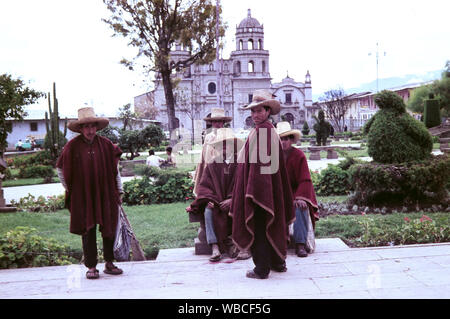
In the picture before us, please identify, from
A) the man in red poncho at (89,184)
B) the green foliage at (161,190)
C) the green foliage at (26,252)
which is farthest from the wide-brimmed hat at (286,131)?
the green foliage at (161,190)

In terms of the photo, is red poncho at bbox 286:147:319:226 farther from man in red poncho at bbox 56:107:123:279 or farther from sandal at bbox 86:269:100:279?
sandal at bbox 86:269:100:279

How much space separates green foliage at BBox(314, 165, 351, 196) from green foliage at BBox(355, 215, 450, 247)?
4.19 metres

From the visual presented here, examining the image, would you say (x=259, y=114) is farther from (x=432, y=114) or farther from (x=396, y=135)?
(x=432, y=114)

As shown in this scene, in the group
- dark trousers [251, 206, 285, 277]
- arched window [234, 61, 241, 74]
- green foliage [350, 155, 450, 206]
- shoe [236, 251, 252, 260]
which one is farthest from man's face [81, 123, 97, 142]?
arched window [234, 61, 241, 74]

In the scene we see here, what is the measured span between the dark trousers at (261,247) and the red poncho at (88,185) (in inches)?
59.1

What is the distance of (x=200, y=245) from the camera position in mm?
5441

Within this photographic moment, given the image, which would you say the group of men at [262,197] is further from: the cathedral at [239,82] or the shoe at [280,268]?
the cathedral at [239,82]

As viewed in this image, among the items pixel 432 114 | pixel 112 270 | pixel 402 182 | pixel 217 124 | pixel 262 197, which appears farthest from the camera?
pixel 432 114

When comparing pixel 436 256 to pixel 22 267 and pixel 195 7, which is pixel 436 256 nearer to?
pixel 22 267

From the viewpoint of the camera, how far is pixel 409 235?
560cm

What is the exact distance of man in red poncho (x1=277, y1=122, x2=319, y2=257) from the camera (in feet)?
17.0

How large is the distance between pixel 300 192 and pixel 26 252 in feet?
10.8

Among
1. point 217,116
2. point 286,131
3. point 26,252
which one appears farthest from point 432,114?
point 26,252
